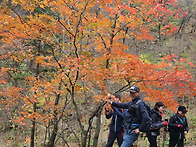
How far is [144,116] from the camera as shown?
3.28m

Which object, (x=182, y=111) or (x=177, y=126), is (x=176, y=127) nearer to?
(x=177, y=126)

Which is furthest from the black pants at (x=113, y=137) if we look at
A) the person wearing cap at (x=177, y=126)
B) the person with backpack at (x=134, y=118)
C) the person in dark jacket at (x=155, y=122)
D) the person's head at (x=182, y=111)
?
the person's head at (x=182, y=111)

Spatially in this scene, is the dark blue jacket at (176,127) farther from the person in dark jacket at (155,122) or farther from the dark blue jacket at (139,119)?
the dark blue jacket at (139,119)

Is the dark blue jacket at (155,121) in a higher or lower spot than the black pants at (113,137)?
higher

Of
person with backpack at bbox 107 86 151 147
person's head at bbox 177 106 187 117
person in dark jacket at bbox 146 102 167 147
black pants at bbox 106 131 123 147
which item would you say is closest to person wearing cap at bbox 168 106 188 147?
person's head at bbox 177 106 187 117

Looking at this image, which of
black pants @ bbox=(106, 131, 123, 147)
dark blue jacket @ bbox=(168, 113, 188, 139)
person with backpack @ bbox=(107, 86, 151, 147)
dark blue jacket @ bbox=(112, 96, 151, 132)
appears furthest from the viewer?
dark blue jacket @ bbox=(168, 113, 188, 139)

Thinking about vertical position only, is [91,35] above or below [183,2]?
below

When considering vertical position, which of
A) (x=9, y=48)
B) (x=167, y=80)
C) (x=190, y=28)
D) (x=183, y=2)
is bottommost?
(x=167, y=80)

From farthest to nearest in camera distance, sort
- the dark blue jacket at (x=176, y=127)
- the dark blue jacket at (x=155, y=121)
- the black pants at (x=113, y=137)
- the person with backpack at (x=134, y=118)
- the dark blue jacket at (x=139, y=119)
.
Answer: the dark blue jacket at (x=176, y=127), the black pants at (x=113, y=137), the dark blue jacket at (x=155, y=121), the person with backpack at (x=134, y=118), the dark blue jacket at (x=139, y=119)

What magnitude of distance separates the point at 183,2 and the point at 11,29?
988 inches

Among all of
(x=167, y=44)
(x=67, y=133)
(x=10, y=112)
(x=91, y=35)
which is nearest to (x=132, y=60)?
(x=91, y=35)

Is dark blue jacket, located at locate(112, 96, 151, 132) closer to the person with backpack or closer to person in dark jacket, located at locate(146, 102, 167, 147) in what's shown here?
the person with backpack

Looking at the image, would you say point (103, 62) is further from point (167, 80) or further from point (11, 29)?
point (11, 29)

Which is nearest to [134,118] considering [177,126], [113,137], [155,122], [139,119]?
[139,119]
